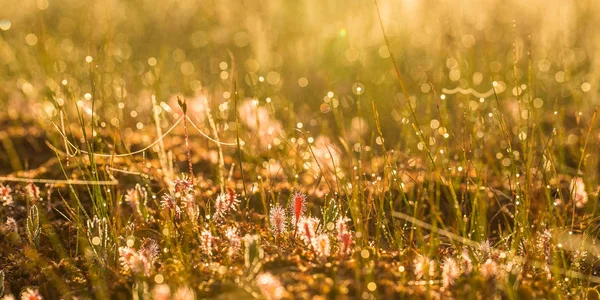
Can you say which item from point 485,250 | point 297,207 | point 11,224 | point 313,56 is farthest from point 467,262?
point 313,56

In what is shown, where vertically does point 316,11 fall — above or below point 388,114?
above

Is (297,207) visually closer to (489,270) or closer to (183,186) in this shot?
(183,186)

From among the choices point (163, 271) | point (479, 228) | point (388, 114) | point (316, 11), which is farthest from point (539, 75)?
point (163, 271)

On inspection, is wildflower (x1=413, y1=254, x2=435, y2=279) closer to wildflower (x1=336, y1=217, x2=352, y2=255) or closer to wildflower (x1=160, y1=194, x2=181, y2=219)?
wildflower (x1=336, y1=217, x2=352, y2=255)

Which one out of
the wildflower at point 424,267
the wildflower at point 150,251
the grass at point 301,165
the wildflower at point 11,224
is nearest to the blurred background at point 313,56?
the grass at point 301,165

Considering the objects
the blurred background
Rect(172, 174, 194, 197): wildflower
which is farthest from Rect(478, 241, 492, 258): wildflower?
the blurred background

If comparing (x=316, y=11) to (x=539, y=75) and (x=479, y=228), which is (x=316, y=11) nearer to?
(x=539, y=75)

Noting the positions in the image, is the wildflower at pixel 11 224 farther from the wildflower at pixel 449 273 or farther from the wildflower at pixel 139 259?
the wildflower at pixel 449 273

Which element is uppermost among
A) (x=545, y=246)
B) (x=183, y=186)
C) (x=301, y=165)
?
(x=183, y=186)
